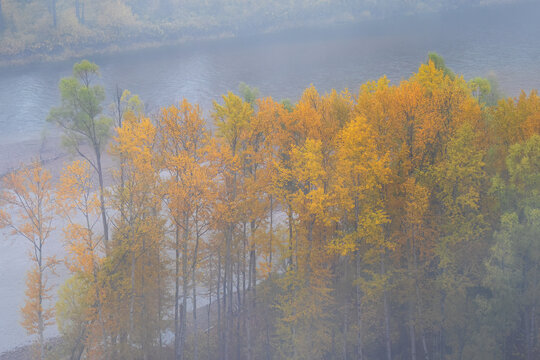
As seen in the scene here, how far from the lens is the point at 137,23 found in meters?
128

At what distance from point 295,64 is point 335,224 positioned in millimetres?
71364

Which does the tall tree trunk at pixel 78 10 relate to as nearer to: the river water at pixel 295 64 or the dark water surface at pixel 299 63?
the dark water surface at pixel 299 63

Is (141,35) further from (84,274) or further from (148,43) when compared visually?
(84,274)

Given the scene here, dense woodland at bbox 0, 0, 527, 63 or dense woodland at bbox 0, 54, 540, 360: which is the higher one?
dense woodland at bbox 0, 0, 527, 63

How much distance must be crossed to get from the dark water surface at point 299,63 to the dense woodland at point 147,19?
828 cm

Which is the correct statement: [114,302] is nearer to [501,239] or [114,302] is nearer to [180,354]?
[180,354]

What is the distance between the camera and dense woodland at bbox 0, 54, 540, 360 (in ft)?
65.2

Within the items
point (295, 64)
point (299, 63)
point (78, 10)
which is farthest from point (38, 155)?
point (78, 10)

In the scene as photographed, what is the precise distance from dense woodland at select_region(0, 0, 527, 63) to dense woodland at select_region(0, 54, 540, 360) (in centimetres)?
10204

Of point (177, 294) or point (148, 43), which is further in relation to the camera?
point (148, 43)

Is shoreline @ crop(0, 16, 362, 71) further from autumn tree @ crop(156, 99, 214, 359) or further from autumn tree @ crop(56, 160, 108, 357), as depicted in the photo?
autumn tree @ crop(156, 99, 214, 359)

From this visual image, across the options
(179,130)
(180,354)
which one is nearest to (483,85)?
(179,130)

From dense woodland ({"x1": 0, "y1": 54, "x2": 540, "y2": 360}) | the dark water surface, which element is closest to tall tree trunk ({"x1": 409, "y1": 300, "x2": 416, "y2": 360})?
dense woodland ({"x1": 0, "y1": 54, "x2": 540, "y2": 360})

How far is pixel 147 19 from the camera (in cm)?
13288
